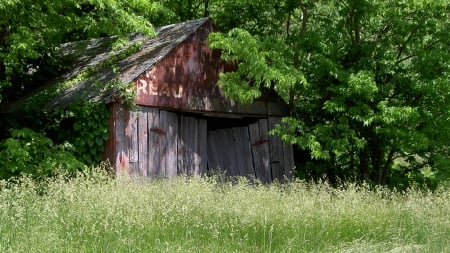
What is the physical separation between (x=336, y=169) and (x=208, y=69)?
14.9 feet

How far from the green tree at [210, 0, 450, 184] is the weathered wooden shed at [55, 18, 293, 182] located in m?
0.64

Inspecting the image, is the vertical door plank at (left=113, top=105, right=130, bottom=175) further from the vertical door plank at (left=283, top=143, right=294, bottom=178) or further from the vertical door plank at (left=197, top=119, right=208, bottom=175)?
the vertical door plank at (left=283, top=143, right=294, bottom=178)

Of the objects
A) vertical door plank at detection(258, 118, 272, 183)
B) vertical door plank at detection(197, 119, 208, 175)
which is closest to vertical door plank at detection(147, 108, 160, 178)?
vertical door plank at detection(197, 119, 208, 175)

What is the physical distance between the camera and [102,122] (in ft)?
36.5

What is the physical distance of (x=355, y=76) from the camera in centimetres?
→ 1216

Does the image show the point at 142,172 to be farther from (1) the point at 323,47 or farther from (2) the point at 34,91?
(1) the point at 323,47

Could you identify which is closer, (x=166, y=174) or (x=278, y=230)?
(x=278, y=230)

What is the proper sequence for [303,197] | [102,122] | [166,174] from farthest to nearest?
[166,174] → [102,122] → [303,197]

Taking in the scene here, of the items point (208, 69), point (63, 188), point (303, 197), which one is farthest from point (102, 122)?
point (303, 197)

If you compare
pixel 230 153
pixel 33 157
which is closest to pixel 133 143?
pixel 33 157

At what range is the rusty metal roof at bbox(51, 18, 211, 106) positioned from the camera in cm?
1148

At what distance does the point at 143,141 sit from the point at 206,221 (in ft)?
16.4

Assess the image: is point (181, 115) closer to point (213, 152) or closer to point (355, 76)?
point (213, 152)

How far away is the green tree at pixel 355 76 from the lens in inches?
474
